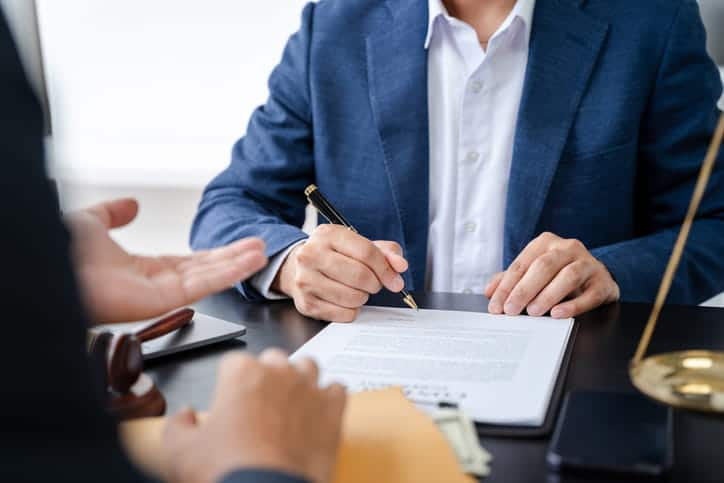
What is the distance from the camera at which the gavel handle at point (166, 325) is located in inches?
44.0

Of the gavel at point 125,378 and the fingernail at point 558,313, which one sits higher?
the gavel at point 125,378

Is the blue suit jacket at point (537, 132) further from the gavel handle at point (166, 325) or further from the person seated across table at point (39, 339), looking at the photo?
the person seated across table at point (39, 339)

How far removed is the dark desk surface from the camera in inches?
30.3

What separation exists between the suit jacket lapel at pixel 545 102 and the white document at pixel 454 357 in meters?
0.44

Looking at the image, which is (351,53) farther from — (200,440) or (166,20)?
(166,20)

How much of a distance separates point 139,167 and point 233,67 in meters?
0.55

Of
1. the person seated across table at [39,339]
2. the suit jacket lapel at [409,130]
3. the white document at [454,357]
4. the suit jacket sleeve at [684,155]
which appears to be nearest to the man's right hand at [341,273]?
the white document at [454,357]

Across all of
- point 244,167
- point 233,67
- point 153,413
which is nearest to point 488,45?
point 244,167

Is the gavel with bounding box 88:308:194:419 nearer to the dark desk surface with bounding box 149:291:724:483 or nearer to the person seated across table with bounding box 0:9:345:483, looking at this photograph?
the dark desk surface with bounding box 149:291:724:483

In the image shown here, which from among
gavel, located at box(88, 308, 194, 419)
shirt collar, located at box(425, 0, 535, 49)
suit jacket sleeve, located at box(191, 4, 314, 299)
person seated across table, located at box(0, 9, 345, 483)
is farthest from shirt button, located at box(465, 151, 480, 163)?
person seated across table, located at box(0, 9, 345, 483)

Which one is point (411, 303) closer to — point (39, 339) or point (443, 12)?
point (443, 12)

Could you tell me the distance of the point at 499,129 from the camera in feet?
5.52

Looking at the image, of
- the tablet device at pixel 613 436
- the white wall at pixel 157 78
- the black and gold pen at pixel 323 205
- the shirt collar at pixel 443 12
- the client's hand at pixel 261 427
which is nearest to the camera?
the client's hand at pixel 261 427

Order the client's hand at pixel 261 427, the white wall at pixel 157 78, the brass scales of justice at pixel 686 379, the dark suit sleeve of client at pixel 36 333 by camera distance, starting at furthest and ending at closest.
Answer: the white wall at pixel 157 78 < the brass scales of justice at pixel 686 379 < the client's hand at pixel 261 427 < the dark suit sleeve of client at pixel 36 333
